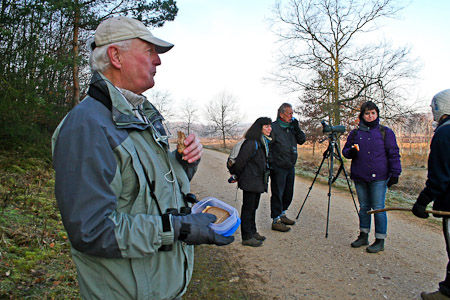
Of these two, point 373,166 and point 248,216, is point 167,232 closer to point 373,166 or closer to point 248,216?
point 248,216

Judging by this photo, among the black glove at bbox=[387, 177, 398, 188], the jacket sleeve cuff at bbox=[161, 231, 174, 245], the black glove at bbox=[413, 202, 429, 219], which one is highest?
the jacket sleeve cuff at bbox=[161, 231, 174, 245]

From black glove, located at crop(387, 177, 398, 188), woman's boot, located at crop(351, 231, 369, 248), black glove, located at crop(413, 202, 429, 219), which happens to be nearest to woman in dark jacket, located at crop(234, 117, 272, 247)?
woman's boot, located at crop(351, 231, 369, 248)

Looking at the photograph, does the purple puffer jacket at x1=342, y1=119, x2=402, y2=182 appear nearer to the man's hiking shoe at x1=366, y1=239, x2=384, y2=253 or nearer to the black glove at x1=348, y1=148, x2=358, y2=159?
the black glove at x1=348, y1=148, x2=358, y2=159

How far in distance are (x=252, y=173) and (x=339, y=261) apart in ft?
6.13

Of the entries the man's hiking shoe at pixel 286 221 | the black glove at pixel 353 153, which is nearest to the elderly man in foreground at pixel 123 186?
the black glove at pixel 353 153

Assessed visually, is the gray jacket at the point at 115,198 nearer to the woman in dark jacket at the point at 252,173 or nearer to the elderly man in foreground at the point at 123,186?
the elderly man in foreground at the point at 123,186

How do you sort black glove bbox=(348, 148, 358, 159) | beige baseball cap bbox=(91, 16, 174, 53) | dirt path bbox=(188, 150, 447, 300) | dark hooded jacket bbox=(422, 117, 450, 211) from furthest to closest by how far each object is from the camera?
black glove bbox=(348, 148, 358, 159) → dirt path bbox=(188, 150, 447, 300) → dark hooded jacket bbox=(422, 117, 450, 211) → beige baseball cap bbox=(91, 16, 174, 53)

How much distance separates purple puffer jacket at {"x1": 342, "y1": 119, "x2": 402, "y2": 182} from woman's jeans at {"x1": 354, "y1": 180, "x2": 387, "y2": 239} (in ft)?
0.46

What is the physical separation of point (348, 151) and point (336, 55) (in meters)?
15.2

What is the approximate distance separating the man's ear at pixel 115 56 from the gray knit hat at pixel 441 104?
344 centimetres

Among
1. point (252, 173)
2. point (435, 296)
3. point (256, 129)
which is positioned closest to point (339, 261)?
point (435, 296)

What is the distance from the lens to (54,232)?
15.9ft

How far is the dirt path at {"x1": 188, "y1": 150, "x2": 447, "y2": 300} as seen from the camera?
3682 millimetres

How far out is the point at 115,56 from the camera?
60.6 inches
